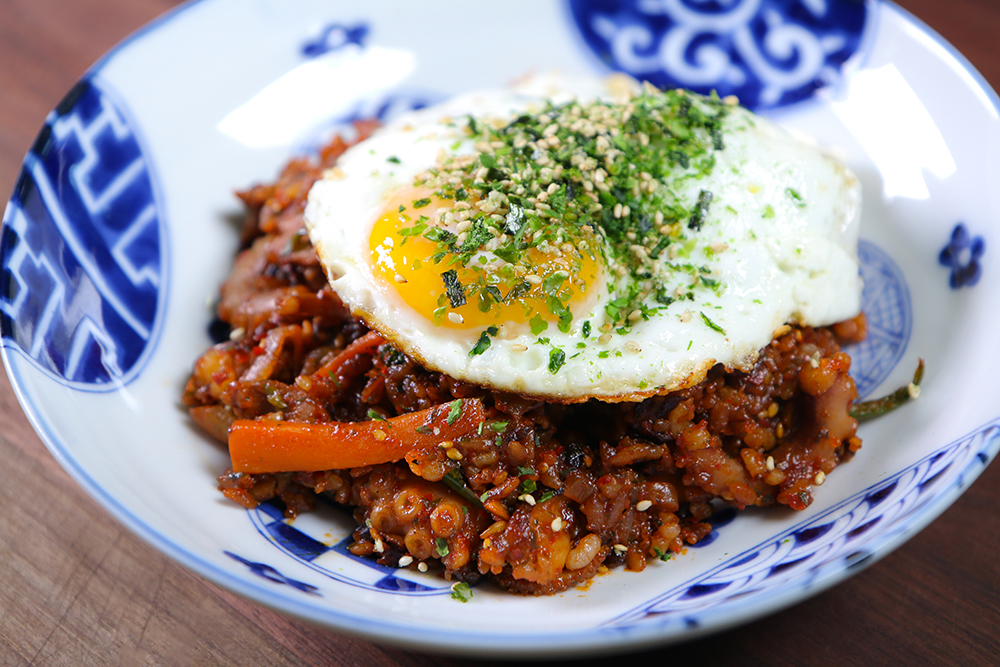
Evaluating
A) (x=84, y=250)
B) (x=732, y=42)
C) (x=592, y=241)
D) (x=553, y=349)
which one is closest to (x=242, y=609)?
(x=553, y=349)

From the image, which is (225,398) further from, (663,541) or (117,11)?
(117,11)

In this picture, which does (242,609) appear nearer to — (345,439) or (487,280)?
(345,439)

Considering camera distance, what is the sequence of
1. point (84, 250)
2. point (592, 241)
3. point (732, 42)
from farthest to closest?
point (732, 42), point (84, 250), point (592, 241)

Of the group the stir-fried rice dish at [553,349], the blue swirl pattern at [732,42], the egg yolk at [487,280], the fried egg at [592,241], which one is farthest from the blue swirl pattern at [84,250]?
the blue swirl pattern at [732,42]

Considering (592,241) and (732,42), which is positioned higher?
(732,42)

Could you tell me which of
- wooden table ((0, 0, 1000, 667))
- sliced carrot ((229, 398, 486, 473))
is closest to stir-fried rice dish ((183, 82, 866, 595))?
sliced carrot ((229, 398, 486, 473))

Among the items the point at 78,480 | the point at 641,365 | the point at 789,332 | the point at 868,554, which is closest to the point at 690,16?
the point at 789,332
